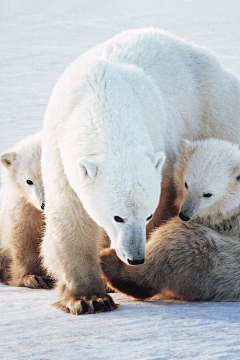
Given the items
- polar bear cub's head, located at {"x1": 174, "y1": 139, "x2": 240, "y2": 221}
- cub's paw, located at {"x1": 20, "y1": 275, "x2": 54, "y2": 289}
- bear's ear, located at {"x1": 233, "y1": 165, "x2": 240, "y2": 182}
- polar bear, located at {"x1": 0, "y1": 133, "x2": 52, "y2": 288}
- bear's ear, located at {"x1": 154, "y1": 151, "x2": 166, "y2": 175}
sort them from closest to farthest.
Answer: bear's ear, located at {"x1": 154, "y1": 151, "x2": 166, "y2": 175}
polar bear cub's head, located at {"x1": 174, "y1": 139, "x2": 240, "y2": 221}
bear's ear, located at {"x1": 233, "y1": 165, "x2": 240, "y2": 182}
cub's paw, located at {"x1": 20, "y1": 275, "x2": 54, "y2": 289}
polar bear, located at {"x1": 0, "y1": 133, "x2": 52, "y2": 288}

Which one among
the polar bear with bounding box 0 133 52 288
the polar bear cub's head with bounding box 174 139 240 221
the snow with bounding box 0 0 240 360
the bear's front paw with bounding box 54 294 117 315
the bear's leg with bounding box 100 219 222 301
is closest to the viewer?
the snow with bounding box 0 0 240 360

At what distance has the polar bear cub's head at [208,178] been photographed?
14.4ft

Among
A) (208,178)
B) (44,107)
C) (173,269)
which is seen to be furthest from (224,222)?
(44,107)

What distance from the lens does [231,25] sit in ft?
52.6

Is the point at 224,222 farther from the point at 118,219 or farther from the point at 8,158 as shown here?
the point at 8,158

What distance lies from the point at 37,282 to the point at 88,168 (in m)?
1.86

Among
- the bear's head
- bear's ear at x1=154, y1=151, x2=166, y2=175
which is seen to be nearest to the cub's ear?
the bear's head

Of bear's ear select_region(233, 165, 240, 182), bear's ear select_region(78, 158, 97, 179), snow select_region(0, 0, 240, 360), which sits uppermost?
bear's ear select_region(78, 158, 97, 179)

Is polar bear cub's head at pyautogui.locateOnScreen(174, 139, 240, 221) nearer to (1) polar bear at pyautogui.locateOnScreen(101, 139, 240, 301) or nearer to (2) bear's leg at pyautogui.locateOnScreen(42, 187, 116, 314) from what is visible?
(1) polar bear at pyautogui.locateOnScreen(101, 139, 240, 301)

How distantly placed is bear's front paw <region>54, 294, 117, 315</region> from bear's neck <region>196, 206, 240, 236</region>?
0.95 meters

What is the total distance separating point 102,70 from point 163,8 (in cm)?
1517

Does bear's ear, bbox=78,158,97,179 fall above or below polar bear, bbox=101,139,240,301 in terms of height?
above

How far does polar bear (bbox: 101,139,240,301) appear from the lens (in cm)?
417

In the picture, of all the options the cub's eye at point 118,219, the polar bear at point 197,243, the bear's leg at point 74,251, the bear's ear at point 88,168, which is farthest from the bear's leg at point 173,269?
the bear's ear at point 88,168
